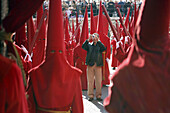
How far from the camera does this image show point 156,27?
1.50m

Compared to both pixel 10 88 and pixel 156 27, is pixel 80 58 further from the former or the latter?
pixel 156 27

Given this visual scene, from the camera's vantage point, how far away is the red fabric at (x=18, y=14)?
1.74m

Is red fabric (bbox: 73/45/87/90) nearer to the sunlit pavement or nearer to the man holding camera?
the sunlit pavement

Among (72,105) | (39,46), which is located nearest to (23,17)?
(72,105)

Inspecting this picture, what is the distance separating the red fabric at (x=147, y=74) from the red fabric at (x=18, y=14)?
0.80 meters

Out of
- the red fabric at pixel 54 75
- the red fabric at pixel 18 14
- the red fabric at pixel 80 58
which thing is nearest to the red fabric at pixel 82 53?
the red fabric at pixel 80 58

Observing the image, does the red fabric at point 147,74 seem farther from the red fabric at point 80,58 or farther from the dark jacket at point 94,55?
the red fabric at point 80,58

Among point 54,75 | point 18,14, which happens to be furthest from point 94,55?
point 18,14

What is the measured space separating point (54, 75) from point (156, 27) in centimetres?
131

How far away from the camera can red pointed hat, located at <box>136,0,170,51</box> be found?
148cm

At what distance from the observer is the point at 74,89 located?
269 cm

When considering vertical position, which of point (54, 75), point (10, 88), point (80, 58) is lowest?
point (80, 58)

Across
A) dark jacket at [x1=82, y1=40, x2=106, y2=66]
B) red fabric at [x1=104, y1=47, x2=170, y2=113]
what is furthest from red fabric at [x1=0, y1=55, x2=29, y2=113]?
dark jacket at [x1=82, y1=40, x2=106, y2=66]

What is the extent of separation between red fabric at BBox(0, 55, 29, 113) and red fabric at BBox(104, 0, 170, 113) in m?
0.68
